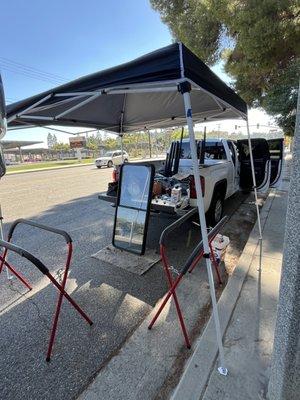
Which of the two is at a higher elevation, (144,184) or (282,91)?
(282,91)

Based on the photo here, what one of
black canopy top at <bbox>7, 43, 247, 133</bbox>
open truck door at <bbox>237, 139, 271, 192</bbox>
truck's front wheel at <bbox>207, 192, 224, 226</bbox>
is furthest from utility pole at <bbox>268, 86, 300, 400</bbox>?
open truck door at <bbox>237, 139, 271, 192</bbox>

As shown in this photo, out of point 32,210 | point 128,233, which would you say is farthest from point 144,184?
point 32,210

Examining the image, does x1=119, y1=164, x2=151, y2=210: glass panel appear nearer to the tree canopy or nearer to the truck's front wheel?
the truck's front wheel

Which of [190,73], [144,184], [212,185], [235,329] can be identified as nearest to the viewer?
[190,73]

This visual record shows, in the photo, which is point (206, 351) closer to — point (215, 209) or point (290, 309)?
point (290, 309)

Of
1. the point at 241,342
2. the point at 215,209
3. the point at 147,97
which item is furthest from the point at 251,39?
the point at 241,342

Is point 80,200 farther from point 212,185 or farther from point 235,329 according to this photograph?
point 235,329

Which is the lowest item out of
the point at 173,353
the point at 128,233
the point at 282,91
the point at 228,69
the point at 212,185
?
the point at 173,353

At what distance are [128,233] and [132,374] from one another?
2251mm

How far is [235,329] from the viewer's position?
2.44 metres

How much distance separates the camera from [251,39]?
339 inches

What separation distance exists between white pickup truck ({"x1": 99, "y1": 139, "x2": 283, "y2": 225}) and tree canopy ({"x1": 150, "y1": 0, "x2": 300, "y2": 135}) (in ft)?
12.9

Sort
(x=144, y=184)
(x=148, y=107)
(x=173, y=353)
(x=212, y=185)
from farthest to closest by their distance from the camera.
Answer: (x=148, y=107)
(x=212, y=185)
(x=144, y=184)
(x=173, y=353)

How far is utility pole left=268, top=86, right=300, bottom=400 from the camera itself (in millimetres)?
1351
